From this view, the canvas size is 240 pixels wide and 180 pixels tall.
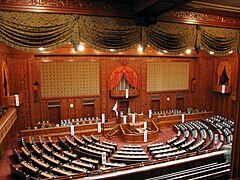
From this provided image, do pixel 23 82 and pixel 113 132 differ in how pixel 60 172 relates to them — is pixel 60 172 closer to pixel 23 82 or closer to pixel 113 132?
pixel 113 132

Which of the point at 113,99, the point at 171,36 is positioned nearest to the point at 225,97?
the point at 113,99

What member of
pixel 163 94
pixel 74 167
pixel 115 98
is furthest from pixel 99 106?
pixel 74 167

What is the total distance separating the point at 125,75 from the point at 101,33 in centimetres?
945

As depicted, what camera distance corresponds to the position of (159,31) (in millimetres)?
4586

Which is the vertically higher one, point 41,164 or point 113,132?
point 41,164

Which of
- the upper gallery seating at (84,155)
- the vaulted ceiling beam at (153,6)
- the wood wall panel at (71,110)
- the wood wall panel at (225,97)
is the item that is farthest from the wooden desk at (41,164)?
the wood wall panel at (225,97)

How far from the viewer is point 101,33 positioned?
163 inches

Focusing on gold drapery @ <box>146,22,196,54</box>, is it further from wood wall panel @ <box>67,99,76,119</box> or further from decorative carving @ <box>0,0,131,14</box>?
wood wall panel @ <box>67,99,76,119</box>

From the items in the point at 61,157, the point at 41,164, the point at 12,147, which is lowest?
the point at 12,147

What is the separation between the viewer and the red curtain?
13.3 metres

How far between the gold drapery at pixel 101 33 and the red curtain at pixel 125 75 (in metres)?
8.51

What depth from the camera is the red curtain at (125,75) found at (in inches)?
524

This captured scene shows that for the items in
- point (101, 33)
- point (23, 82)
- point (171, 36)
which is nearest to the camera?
point (101, 33)

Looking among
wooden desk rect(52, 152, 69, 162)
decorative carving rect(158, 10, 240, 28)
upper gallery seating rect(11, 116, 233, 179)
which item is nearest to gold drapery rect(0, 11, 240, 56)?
decorative carving rect(158, 10, 240, 28)
